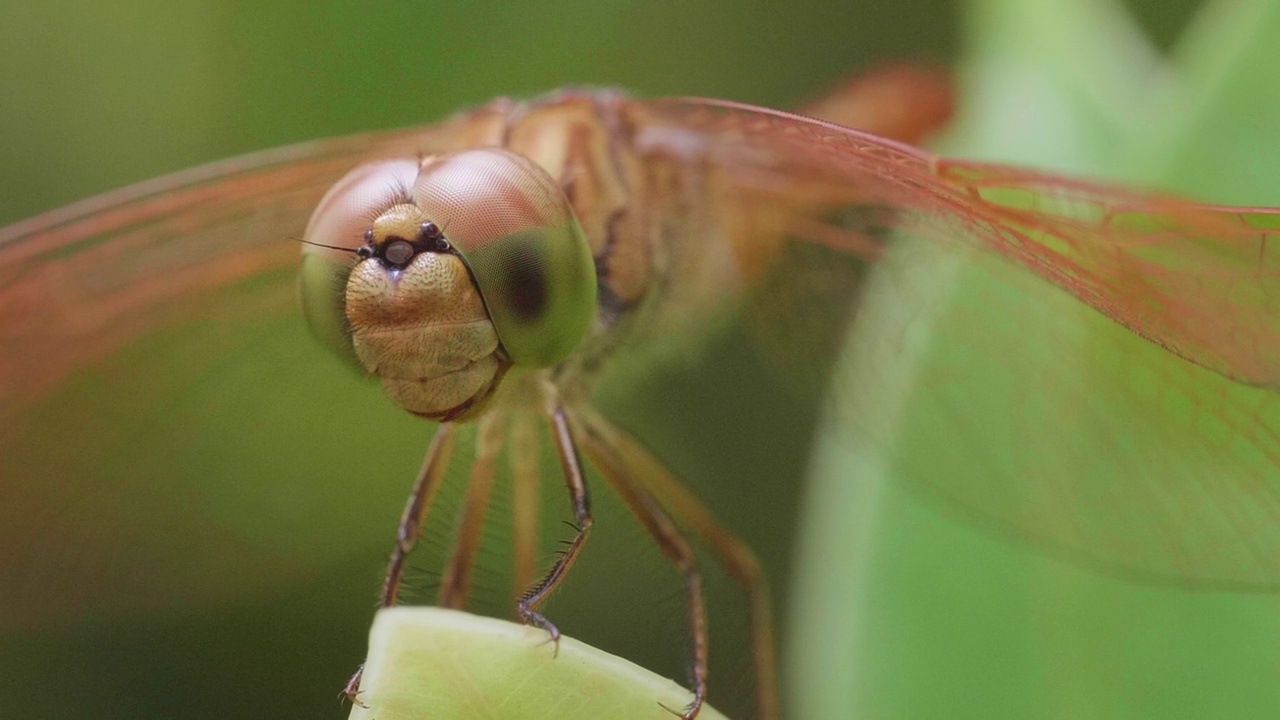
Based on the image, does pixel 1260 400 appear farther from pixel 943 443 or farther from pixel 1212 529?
pixel 943 443

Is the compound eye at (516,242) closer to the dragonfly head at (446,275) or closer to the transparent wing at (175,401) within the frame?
the dragonfly head at (446,275)

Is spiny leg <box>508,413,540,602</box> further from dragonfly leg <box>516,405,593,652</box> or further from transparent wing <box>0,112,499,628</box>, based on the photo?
dragonfly leg <box>516,405,593,652</box>

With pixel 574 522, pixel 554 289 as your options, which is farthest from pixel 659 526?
pixel 554 289

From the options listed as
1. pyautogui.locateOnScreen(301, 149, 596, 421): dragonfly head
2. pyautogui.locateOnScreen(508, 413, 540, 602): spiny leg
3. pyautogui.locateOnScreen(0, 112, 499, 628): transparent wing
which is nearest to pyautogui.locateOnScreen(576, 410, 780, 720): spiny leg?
pyautogui.locateOnScreen(508, 413, 540, 602): spiny leg

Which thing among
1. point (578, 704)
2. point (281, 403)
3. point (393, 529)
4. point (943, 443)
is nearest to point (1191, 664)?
point (943, 443)

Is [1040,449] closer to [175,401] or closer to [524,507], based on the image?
[524,507]
